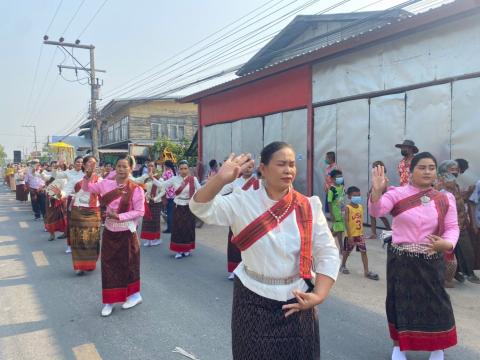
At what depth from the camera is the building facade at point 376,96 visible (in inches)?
304

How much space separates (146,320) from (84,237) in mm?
2400

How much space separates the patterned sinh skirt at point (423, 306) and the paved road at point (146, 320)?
44cm

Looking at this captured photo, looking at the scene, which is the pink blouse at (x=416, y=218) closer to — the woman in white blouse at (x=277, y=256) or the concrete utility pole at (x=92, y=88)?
the woman in white blouse at (x=277, y=256)

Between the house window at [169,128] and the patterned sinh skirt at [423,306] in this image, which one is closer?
the patterned sinh skirt at [423,306]

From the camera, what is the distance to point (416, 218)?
3.30 metres

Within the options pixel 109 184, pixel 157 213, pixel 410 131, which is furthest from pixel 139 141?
pixel 109 184

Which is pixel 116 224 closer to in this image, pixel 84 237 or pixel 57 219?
pixel 84 237

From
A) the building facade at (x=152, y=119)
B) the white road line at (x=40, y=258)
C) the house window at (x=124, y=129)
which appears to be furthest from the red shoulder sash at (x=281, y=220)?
the house window at (x=124, y=129)

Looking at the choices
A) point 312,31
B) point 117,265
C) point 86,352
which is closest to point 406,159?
point 117,265

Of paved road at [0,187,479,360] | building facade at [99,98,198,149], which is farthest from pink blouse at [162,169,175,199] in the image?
building facade at [99,98,198,149]

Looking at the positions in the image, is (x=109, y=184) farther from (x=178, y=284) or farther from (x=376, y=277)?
(x=376, y=277)

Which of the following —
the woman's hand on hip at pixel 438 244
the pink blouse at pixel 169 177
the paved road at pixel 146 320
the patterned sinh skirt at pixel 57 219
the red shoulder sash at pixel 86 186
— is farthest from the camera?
the pink blouse at pixel 169 177

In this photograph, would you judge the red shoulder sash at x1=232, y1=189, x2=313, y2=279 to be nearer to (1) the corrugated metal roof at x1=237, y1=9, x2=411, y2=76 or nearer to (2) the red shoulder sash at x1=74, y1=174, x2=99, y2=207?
(2) the red shoulder sash at x1=74, y1=174, x2=99, y2=207

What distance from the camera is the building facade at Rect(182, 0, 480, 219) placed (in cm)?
771
